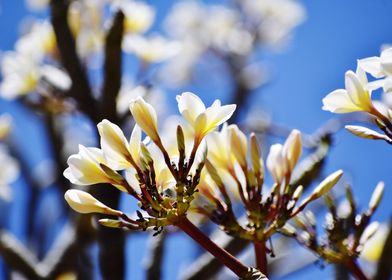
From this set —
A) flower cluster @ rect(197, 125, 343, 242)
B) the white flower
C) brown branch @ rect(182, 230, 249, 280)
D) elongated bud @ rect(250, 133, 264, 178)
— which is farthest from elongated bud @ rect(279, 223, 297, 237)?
the white flower

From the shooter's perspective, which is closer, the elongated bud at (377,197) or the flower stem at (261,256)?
the flower stem at (261,256)

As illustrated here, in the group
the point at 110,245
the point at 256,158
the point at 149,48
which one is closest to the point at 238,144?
the point at 256,158

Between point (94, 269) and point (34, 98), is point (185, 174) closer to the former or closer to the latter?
point (94, 269)

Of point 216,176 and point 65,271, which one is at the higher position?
point 216,176

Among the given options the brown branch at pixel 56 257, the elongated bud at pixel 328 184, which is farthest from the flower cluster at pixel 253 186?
the brown branch at pixel 56 257

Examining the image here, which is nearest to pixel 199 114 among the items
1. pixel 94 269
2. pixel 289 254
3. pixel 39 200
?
pixel 94 269

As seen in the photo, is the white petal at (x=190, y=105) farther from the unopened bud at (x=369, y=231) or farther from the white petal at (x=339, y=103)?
the unopened bud at (x=369, y=231)
